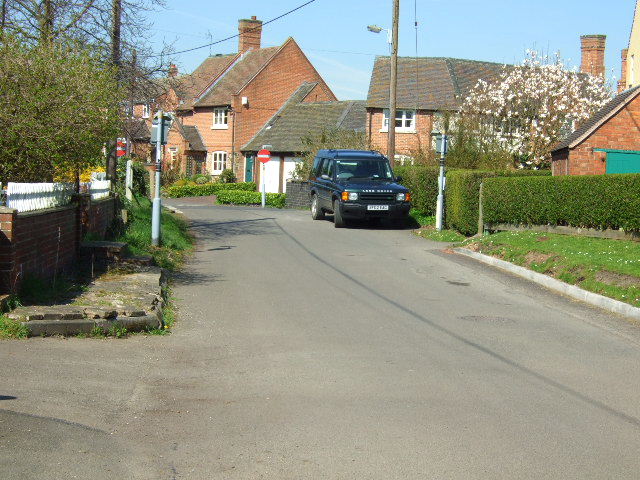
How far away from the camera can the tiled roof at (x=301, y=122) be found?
51.9m

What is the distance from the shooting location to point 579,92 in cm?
3894

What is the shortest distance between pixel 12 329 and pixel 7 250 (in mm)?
1182

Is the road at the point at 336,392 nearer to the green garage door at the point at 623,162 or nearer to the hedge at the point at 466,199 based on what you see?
the hedge at the point at 466,199

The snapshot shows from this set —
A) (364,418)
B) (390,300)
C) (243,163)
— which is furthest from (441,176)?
(243,163)

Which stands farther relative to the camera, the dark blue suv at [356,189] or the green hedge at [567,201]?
the dark blue suv at [356,189]

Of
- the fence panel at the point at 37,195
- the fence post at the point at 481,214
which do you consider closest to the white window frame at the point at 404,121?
the fence post at the point at 481,214

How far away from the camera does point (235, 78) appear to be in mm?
59000

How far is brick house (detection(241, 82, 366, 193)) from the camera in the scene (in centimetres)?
5203

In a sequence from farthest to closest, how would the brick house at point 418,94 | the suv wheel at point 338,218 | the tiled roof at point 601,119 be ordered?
the brick house at point 418,94
the tiled roof at point 601,119
the suv wheel at point 338,218

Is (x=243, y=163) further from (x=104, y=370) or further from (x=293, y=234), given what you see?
(x=104, y=370)

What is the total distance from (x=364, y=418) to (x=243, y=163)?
169 ft

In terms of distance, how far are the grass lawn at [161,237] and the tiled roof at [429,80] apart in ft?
88.1

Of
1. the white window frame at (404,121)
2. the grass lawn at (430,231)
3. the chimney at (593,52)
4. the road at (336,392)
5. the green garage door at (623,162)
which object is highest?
the chimney at (593,52)

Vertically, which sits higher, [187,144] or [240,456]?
[187,144]
